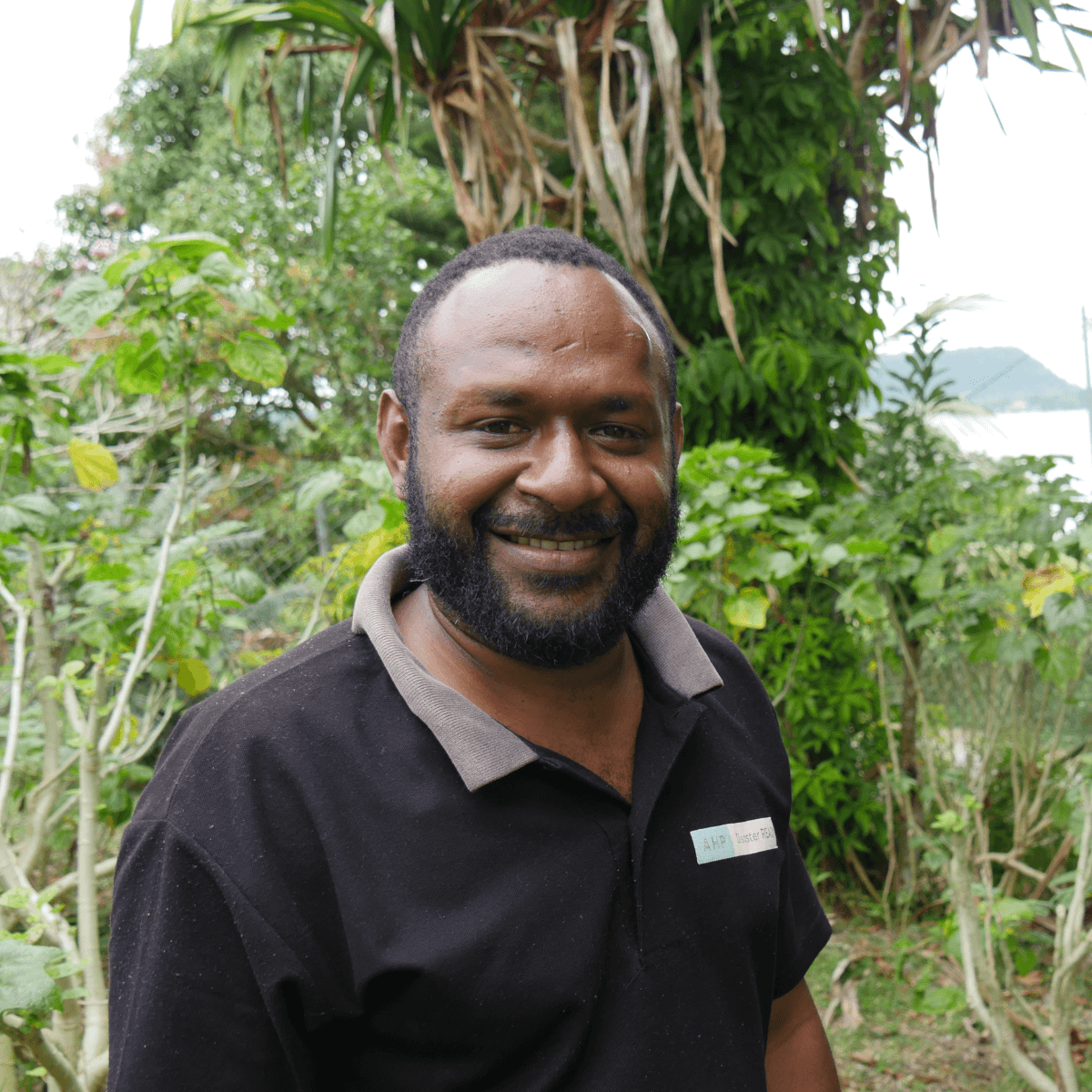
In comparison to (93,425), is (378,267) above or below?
above

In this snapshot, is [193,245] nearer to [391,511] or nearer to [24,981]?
[391,511]

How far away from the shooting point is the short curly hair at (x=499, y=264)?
1.16 metres

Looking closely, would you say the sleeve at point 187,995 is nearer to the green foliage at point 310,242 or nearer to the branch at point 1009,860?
the branch at point 1009,860

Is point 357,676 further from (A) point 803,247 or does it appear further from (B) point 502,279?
(A) point 803,247

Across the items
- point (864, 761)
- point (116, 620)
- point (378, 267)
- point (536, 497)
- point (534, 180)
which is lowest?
point (864, 761)

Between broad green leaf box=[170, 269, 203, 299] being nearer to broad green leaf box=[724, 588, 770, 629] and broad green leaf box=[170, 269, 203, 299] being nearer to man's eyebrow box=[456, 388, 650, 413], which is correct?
man's eyebrow box=[456, 388, 650, 413]

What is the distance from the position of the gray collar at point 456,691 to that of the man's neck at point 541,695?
70mm

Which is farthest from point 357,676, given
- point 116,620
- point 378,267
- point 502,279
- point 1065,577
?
point 378,267

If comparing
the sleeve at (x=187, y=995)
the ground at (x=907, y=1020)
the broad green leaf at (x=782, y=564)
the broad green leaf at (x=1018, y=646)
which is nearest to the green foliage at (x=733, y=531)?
the broad green leaf at (x=782, y=564)

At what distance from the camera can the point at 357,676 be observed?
110 centimetres

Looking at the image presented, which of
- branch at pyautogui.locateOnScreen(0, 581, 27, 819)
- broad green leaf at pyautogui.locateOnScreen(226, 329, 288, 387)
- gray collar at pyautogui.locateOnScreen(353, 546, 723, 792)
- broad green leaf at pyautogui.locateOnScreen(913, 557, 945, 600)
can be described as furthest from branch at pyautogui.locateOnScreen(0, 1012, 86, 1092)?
broad green leaf at pyautogui.locateOnScreen(913, 557, 945, 600)

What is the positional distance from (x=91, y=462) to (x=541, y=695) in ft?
4.24

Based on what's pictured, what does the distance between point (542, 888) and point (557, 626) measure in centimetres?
30

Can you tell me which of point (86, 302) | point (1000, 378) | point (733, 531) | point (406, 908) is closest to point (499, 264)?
point (406, 908)
